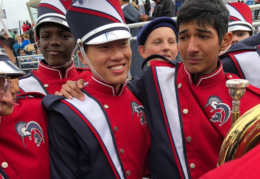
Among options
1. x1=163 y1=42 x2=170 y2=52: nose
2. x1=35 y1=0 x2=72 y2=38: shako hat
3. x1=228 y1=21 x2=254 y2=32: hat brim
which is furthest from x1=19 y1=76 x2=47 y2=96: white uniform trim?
x1=228 y1=21 x2=254 y2=32: hat brim

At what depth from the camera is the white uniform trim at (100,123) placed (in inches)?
62.8

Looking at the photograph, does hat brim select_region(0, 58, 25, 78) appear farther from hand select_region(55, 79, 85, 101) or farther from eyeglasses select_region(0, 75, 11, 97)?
hand select_region(55, 79, 85, 101)

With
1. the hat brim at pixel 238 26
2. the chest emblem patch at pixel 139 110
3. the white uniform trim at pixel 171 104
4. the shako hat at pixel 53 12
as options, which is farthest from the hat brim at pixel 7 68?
the hat brim at pixel 238 26

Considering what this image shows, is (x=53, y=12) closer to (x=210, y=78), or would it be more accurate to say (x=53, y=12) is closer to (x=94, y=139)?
(x=94, y=139)

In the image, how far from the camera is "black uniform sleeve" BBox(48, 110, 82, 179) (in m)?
1.51

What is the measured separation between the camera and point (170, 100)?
1.77 meters

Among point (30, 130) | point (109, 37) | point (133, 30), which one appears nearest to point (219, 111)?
point (109, 37)

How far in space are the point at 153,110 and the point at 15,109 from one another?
2.94 feet

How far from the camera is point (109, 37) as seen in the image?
1.66 metres

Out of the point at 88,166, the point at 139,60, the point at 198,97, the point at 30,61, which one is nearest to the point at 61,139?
the point at 88,166

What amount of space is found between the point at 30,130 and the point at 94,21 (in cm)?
82

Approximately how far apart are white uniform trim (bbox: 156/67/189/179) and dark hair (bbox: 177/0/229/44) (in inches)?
15.0

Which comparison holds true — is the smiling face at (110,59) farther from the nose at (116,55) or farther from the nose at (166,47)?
the nose at (166,47)

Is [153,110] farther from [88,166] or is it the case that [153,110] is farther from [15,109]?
[15,109]
